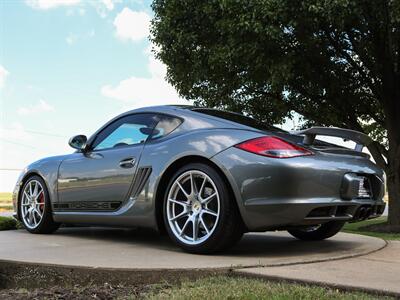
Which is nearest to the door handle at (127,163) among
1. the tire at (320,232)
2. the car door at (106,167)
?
the car door at (106,167)

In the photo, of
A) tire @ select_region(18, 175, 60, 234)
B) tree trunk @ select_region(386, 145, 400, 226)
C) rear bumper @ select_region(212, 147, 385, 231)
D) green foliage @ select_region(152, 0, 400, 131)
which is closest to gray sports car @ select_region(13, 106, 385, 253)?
rear bumper @ select_region(212, 147, 385, 231)

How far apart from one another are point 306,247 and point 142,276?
1.97 meters

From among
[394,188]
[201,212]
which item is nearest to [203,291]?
[201,212]

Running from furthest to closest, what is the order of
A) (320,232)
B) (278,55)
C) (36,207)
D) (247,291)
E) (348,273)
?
(278,55)
(36,207)
(320,232)
(348,273)
(247,291)

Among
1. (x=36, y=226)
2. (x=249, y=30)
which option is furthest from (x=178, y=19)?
(x=36, y=226)

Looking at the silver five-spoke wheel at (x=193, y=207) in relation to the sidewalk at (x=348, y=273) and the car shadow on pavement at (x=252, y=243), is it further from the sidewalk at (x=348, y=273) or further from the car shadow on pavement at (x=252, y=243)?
the sidewalk at (x=348, y=273)

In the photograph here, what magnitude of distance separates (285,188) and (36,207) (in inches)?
132

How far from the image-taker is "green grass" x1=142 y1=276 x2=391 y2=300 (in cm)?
294

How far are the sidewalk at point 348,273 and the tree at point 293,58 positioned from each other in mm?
6459

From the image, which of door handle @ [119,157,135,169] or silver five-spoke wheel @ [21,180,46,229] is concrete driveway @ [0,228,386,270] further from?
door handle @ [119,157,135,169]

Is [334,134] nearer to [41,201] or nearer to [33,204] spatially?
[41,201]

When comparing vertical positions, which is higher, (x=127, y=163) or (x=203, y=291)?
(x=127, y=163)

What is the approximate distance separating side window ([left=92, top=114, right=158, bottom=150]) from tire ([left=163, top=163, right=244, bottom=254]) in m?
0.79

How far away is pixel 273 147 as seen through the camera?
427 cm
